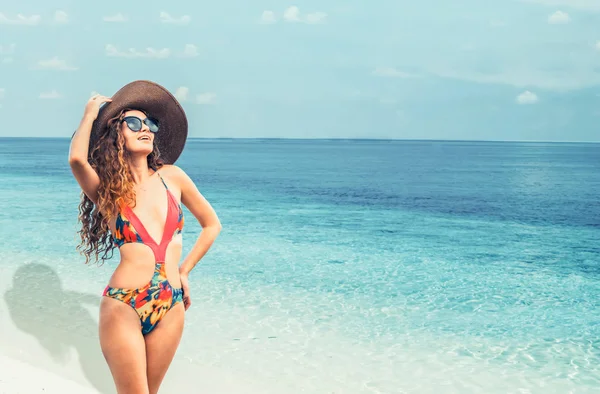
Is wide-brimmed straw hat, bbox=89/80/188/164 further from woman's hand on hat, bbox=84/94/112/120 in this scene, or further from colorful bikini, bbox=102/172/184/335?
colorful bikini, bbox=102/172/184/335

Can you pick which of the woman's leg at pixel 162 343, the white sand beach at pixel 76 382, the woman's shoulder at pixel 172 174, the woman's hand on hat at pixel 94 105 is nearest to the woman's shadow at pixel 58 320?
the white sand beach at pixel 76 382

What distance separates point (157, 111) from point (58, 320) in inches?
235

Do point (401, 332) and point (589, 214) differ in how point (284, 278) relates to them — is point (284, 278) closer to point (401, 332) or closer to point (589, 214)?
point (401, 332)

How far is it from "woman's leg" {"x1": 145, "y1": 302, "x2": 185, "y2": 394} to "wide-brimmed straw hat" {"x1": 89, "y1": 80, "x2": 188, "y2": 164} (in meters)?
0.88

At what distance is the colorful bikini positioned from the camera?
9.83 feet

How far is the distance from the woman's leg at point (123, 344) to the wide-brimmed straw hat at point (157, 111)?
2.64 feet

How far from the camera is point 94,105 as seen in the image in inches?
119

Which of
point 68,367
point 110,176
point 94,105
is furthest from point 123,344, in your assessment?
point 68,367

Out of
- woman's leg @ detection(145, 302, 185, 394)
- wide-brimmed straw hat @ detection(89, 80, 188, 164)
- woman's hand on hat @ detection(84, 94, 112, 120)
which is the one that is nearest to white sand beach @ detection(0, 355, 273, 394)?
woman's leg @ detection(145, 302, 185, 394)

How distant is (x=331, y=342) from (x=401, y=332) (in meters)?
1.15

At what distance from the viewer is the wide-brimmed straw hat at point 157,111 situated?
3.11 m

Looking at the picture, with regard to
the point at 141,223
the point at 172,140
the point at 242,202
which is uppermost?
the point at 172,140

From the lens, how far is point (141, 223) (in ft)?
9.94

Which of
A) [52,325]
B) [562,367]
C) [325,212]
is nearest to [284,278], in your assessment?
[52,325]
